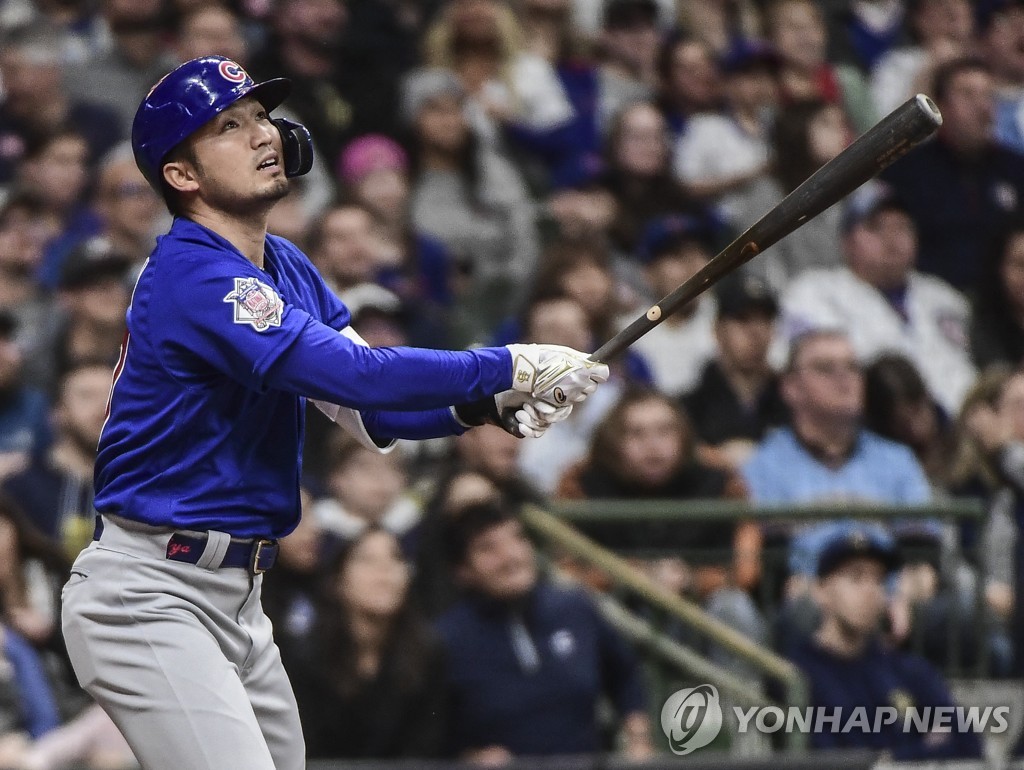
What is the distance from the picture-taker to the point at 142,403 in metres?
3.17

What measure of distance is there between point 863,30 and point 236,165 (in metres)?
6.17

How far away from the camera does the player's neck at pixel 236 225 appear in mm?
3287

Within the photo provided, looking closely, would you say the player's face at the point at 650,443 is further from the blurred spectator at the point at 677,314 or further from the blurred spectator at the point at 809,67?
the blurred spectator at the point at 809,67

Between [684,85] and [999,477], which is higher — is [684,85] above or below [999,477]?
above

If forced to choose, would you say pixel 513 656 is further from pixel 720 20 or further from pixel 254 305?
pixel 720 20

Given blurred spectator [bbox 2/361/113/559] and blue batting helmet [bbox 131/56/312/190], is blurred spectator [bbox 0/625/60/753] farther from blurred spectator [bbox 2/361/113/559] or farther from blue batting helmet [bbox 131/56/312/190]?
blue batting helmet [bbox 131/56/312/190]

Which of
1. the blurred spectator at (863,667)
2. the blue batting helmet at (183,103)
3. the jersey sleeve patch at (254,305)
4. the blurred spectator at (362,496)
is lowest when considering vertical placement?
the blurred spectator at (863,667)

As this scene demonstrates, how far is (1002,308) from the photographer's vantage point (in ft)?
24.6

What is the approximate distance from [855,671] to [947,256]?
2.87m

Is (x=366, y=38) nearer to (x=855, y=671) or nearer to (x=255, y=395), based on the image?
(x=855, y=671)

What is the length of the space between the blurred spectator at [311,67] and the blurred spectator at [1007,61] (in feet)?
11.4

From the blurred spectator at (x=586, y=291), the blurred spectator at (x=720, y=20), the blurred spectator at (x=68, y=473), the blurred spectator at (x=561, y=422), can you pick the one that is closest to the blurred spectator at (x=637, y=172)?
the blurred spectator at (x=586, y=291)

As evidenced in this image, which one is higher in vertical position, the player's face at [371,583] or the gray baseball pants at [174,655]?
the gray baseball pants at [174,655]

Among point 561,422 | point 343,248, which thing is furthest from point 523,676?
point 343,248
